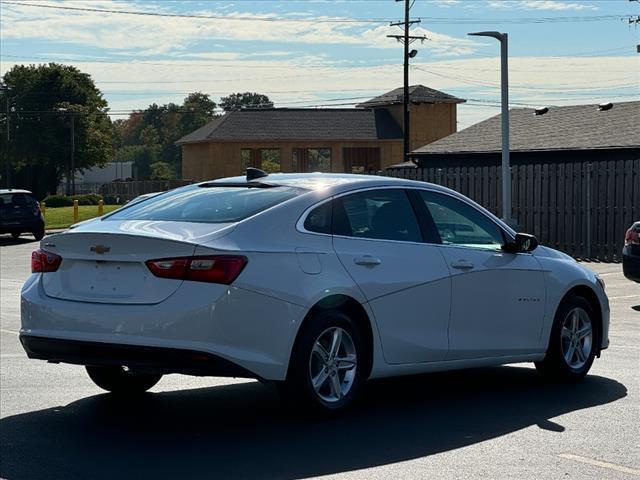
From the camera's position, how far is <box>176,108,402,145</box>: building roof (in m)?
80.2

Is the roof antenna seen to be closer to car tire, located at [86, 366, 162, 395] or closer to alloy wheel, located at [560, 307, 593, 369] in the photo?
car tire, located at [86, 366, 162, 395]

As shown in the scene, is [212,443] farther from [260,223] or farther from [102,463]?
[260,223]

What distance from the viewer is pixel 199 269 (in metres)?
7.85

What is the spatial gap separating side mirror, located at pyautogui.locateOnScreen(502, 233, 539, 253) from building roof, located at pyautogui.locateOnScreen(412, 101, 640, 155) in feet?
80.3

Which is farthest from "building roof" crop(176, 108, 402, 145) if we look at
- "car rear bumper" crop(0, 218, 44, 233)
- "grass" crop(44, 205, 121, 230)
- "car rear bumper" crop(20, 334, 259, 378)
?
"car rear bumper" crop(20, 334, 259, 378)

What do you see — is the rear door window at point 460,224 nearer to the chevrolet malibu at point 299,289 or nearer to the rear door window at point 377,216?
the chevrolet malibu at point 299,289

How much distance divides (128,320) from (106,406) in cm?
141

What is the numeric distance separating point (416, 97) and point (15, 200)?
41290 mm

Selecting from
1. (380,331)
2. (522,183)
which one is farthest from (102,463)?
(522,183)

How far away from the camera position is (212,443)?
25.3 feet

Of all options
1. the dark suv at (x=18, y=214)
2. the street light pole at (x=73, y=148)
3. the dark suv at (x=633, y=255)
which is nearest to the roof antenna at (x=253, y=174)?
the dark suv at (x=633, y=255)

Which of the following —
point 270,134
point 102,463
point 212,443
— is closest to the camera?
point 102,463

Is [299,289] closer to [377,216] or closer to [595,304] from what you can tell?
[377,216]

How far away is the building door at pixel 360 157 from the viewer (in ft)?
269
